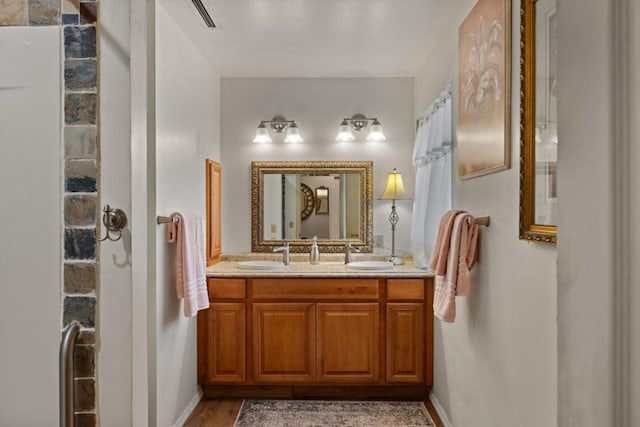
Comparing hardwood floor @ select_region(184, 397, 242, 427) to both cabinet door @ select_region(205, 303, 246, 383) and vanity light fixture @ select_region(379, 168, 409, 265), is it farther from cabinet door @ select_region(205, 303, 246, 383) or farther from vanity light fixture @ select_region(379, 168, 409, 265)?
vanity light fixture @ select_region(379, 168, 409, 265)

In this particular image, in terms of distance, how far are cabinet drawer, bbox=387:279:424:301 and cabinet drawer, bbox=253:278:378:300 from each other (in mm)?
104

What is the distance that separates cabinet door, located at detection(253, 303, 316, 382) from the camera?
9.87 ft

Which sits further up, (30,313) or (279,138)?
(279,138)

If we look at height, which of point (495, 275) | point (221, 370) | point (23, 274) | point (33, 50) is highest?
point (33, 50)

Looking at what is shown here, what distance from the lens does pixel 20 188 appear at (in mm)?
969

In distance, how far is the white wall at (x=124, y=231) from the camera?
98 centimetres

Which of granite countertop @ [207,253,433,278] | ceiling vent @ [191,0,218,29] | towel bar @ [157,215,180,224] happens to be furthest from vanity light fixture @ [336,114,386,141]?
towel bar @ [157,215,180,224]

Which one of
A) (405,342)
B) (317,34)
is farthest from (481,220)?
(317,34)

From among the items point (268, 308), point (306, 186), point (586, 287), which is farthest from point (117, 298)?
point (306, 186)

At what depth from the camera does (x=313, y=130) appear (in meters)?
3.71

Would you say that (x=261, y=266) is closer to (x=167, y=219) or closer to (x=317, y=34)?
(x=167, y=219)

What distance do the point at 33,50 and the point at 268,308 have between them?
230cm

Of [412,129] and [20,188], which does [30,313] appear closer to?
[20,188]

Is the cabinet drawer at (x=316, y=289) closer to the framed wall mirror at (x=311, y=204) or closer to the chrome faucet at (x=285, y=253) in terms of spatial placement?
the chrome faucet at (x=285, y=253)
